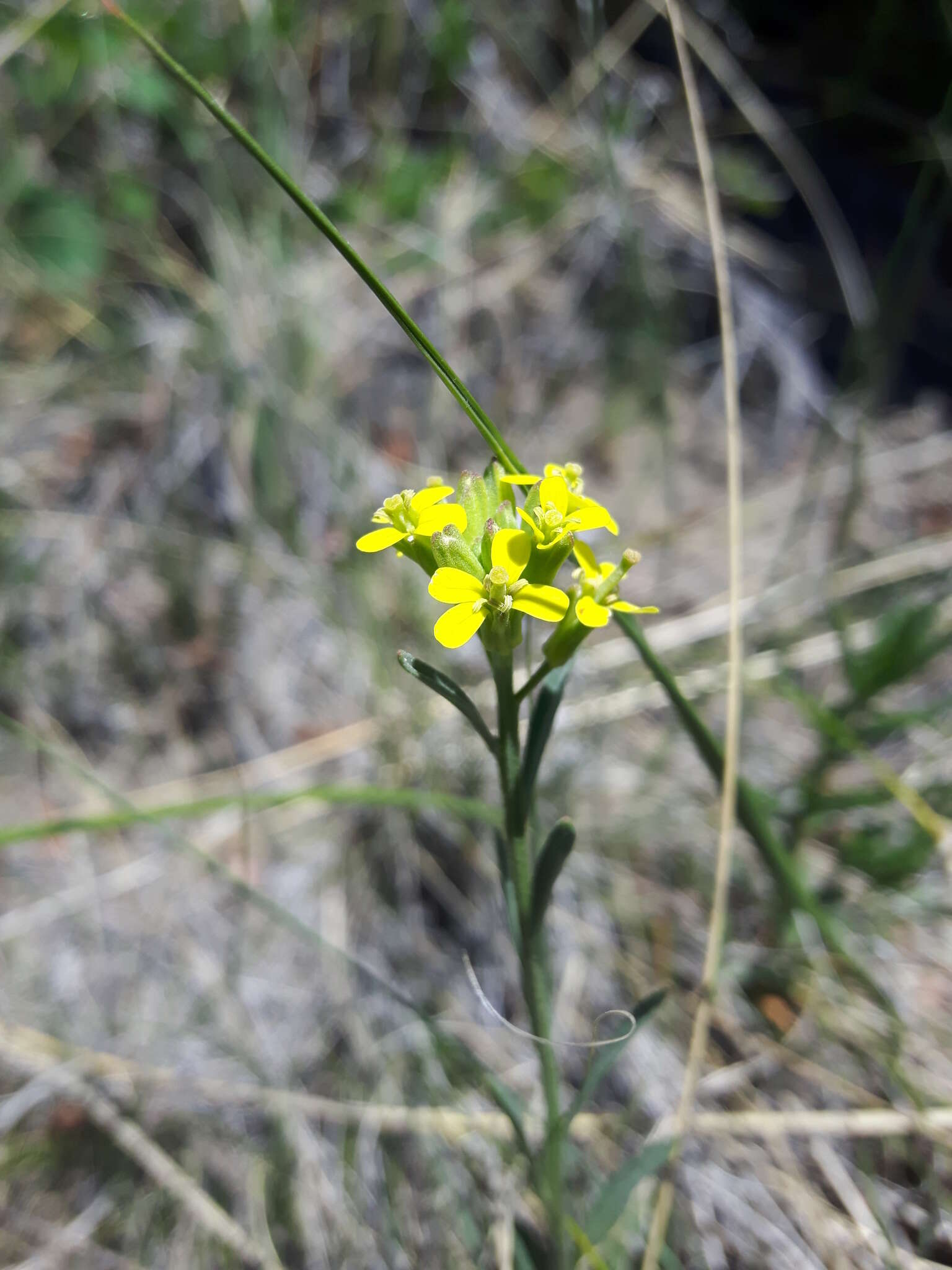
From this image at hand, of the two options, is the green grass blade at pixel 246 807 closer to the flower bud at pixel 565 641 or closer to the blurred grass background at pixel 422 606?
the blurred grass background at pixel 422 606

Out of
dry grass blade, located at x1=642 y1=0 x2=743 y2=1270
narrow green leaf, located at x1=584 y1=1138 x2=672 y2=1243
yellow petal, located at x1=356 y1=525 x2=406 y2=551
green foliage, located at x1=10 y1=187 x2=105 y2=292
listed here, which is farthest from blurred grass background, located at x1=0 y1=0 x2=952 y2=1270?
yellow petal, located at x1=356 y1=525 x2=406 y2=551

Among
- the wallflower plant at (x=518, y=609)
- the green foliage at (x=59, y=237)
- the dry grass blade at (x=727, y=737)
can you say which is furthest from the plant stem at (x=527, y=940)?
the green foliage at (x=59, y=237)

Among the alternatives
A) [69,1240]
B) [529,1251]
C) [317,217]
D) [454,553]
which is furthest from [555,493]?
[69,1240]

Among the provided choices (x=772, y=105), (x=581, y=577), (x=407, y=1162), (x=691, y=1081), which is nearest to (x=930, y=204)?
(x=772, y=105)

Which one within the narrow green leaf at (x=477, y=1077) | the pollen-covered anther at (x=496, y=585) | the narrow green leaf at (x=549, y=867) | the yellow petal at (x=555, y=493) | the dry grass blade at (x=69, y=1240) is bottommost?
the dry grass blade at (x=69, y=1240)

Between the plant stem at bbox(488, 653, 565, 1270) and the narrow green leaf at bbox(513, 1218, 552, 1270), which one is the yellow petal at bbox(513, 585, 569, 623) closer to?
the plant stem at bbox(488, 653, 565, 1270)

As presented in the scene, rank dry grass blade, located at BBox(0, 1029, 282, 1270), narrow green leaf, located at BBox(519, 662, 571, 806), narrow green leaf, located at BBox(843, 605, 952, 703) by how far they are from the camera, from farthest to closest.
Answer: narrow green leaf, located at BBox(843, 605, 952, 703)
dry grass blade, located at BBox(0, 1029, 282, 1270)
narrow green leaf, located at BBox(519, 662, 571, 806)
